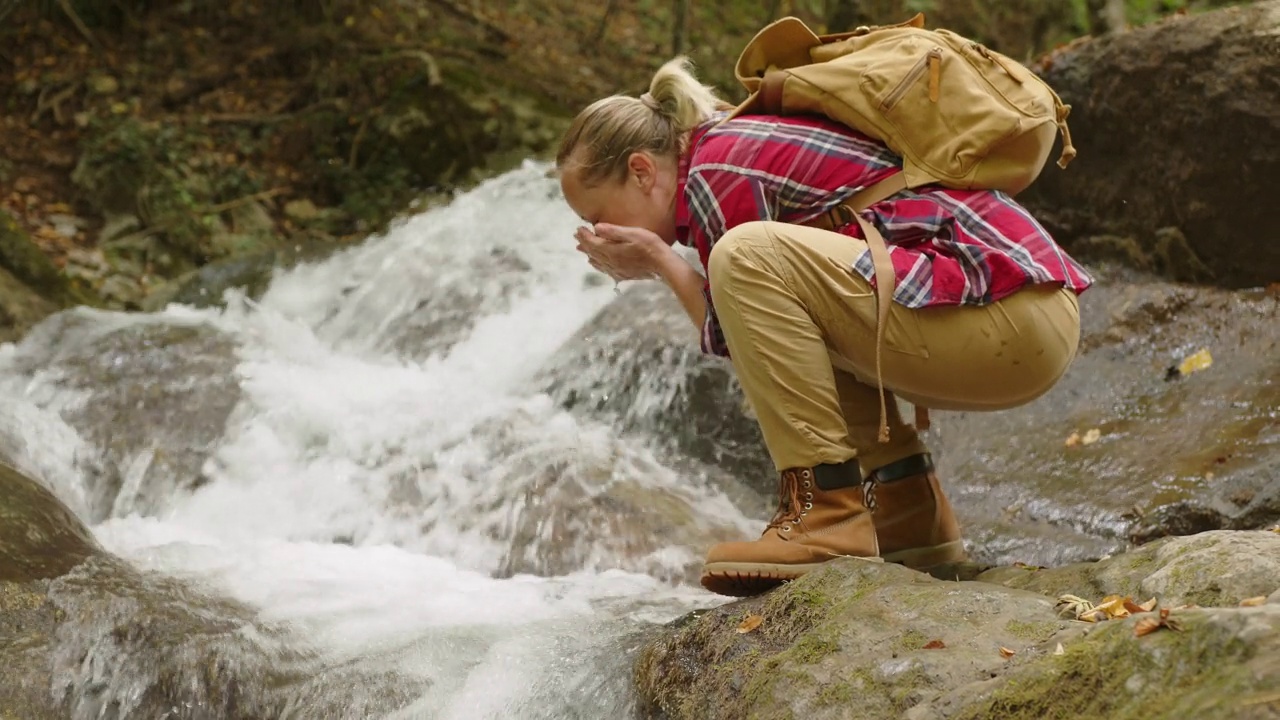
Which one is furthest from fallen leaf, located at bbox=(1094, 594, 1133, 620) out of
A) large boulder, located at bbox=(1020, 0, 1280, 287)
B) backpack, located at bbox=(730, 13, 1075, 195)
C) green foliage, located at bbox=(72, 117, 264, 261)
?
green foliage, located at bbox=(72, 117, 264, 261)

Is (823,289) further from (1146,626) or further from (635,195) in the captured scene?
(1146,626)

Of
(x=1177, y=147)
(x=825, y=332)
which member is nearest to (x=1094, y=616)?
(x=825, y=332)

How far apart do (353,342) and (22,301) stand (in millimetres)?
1844

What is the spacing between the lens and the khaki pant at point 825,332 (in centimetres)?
269

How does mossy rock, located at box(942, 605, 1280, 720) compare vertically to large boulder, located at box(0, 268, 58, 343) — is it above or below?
above

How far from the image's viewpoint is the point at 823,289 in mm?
2695

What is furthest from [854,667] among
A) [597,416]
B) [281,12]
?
[281,12]

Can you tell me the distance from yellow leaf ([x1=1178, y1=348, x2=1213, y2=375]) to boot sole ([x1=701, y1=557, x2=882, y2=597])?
274 cm

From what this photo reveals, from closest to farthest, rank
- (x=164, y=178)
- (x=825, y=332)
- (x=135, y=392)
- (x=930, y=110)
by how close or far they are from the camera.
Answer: (x=930, y=110) → (x=825, y=332) → (x=135, y=392) → (x=164, y=178)

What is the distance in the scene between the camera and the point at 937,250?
2.72m

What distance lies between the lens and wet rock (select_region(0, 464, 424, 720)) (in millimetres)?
2910

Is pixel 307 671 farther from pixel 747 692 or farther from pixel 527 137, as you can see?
pixel 527 137

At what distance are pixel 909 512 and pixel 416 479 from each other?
223 centimetres

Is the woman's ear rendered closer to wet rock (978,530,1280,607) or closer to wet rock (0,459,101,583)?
wet rock (978,530,1280,607)
